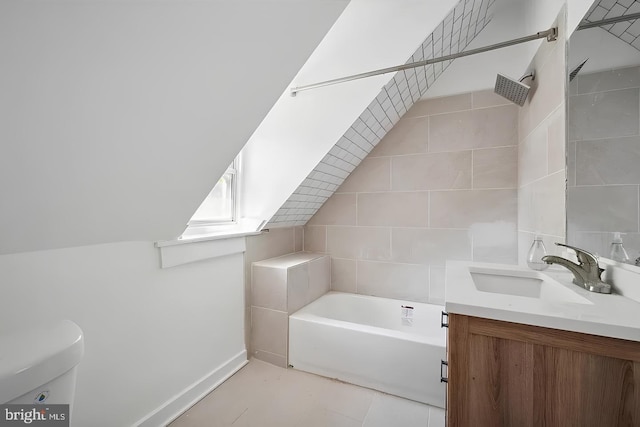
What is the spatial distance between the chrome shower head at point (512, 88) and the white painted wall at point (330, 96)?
565mm

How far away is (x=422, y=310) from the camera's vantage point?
7.38ft

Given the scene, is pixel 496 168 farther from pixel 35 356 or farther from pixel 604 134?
pixel 35 356

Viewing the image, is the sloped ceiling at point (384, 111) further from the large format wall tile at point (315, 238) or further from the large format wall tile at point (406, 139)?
the large format wall tile at point (315, 238)

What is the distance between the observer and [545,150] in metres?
1.45

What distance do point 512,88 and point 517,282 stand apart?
3.80 feet

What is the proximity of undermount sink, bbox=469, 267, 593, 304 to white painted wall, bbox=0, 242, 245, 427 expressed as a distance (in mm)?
1537

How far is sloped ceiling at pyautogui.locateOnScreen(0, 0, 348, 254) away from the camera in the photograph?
66cm

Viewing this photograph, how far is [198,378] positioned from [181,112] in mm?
1568

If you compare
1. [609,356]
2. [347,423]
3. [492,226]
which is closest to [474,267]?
[609,356]

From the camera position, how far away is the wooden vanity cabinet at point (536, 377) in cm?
70

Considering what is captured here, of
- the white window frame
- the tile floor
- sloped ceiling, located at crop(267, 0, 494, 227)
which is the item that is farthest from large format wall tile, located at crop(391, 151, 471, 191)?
the tile floor

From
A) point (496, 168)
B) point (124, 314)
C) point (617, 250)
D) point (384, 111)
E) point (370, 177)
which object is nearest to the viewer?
point (617, 250)

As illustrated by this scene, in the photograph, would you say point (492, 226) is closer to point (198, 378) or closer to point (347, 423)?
point (347, 423)

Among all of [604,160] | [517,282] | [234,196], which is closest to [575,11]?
[604,160]
